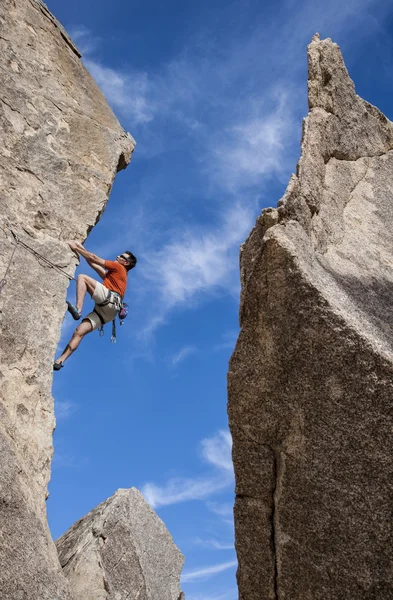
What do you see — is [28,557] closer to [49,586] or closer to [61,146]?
[49,586]

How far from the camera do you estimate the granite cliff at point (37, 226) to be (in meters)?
5.26

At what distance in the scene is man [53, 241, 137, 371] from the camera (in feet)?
24.8

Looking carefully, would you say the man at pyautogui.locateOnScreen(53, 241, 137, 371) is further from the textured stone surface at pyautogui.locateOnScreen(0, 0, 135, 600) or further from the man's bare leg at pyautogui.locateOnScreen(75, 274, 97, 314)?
the textured stone surface at pyautogui.locateOnScreen(0, 0, 135, 600)

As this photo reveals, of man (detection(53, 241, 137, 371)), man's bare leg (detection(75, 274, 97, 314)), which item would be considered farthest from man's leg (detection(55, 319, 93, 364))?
man's bare leg (detection(75, 274, 97, 314))

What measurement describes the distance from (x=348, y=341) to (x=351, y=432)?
498mm

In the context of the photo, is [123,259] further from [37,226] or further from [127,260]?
[37,226]

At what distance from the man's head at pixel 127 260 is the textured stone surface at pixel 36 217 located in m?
0.88

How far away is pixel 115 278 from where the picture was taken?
330 inches

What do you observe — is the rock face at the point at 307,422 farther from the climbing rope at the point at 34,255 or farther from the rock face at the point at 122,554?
the climbing rope at the point at 34,255

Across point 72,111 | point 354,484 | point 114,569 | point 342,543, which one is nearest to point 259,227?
point 354,484

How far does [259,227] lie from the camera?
4.10 meters

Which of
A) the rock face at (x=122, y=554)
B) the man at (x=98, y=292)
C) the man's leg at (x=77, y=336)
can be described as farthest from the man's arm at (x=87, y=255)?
the rock face at (x=122, y=554)

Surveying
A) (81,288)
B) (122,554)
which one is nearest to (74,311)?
(81,288)

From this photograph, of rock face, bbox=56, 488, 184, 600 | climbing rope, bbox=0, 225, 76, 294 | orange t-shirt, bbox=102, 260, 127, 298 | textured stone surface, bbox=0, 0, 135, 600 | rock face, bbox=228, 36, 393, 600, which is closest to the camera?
rock face, bbox=228, 36, 393, 600
